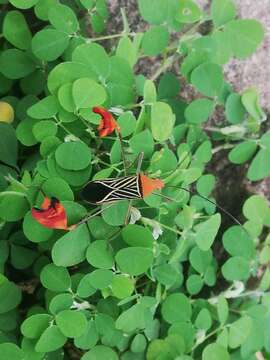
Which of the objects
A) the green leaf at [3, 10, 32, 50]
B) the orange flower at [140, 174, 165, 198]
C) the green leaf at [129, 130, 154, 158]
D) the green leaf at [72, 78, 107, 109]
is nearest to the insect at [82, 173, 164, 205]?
the orange flower at [140, 174, 165, 198]

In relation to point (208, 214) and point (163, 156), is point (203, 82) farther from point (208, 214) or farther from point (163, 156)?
point (208, 214)

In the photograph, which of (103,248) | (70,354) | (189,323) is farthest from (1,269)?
(189,323)

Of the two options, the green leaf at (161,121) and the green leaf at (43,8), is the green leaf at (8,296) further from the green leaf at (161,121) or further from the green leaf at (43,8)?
the green leaf at (43,8)

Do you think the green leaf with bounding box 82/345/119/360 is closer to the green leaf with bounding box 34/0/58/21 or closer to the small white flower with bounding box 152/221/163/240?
the small white flower with bounding box 152/221/163/240

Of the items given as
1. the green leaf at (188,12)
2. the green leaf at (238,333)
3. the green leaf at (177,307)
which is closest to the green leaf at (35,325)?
the green leaf at (177,307)

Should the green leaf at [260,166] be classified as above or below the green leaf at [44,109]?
below
